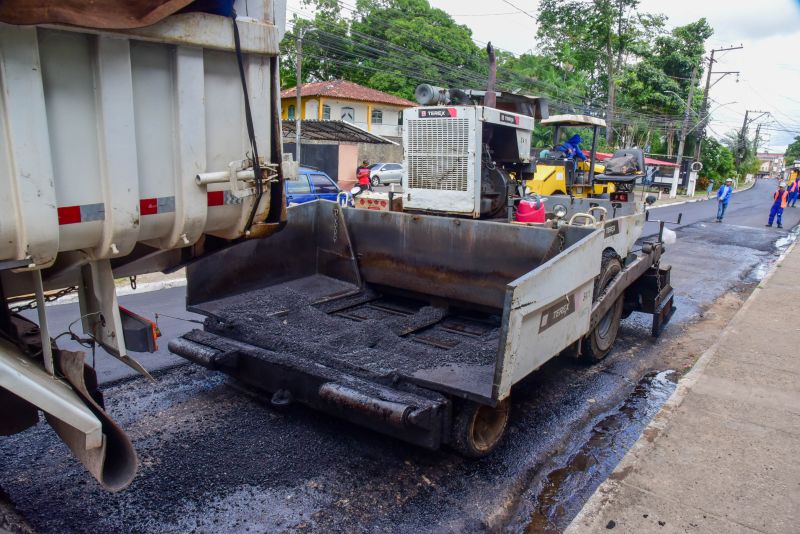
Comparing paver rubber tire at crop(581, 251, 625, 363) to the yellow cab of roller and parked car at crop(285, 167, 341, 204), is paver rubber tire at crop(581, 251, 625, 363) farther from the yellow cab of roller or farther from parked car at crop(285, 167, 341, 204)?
parked car at crop(285, 167, 341, 204)

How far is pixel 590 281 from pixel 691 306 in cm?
461

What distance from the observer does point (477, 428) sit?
12.3 feet

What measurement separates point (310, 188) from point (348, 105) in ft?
79.4

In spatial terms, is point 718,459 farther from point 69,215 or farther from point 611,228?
point 69,215

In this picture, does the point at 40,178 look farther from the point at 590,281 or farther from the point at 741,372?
the point at 741,372

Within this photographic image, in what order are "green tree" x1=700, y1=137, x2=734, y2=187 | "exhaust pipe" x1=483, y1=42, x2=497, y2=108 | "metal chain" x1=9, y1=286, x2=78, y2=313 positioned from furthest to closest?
1. "green tree" x1=700, y1=137, x2=734, y2=187
2. "exhaust pipe" x1=483, y1=42, x2=497, y2=108
3. "metal chain" x1=9, y1=286, x2=78, y2=313

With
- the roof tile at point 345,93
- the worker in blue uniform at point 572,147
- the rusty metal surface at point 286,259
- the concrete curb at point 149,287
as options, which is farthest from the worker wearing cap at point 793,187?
the roof tile at point 345,93

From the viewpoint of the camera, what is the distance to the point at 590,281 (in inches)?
172

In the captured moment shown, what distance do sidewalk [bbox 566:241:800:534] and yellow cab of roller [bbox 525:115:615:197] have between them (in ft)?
11.8

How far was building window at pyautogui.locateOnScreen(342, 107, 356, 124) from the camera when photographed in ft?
121

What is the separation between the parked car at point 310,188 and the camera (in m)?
13.7

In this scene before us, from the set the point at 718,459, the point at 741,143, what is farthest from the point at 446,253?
the point at 741,143

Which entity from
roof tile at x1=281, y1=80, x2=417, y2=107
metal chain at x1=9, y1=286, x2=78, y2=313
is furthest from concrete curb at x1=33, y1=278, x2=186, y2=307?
roof tile at x1=281, y1=80, x2=417, y2=107

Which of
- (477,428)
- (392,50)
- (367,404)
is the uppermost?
(392,50)
